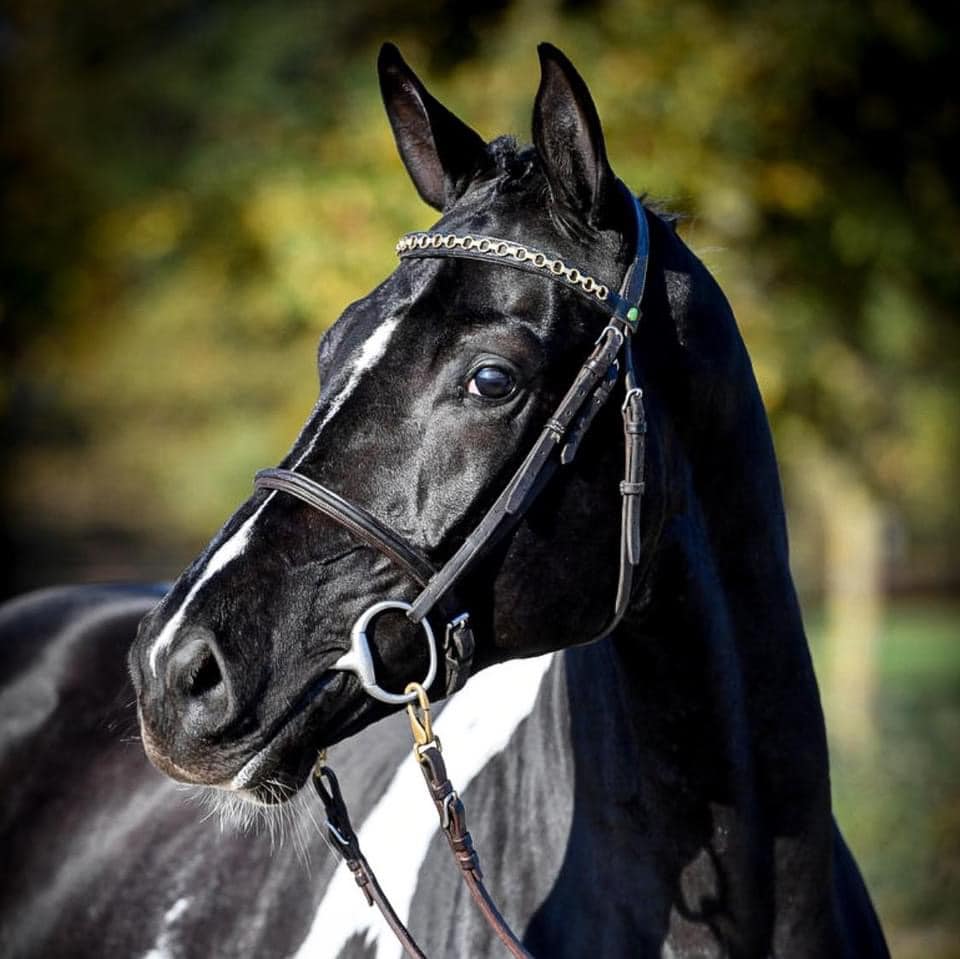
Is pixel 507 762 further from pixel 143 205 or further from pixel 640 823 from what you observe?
pixel 143 205

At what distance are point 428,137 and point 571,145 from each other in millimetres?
410

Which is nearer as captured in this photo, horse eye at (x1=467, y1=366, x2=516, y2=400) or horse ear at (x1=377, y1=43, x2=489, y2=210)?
horse eye at (x1=467, y1=366, x2=516, y2=400)

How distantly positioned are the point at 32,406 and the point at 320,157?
39.4ft

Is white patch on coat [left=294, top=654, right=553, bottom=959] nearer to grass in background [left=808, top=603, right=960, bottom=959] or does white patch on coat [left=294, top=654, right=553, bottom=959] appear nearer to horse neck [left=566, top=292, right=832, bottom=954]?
horse neck [left=566, top=292, right=832, bottom=954]

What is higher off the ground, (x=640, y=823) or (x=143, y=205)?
(x=143, y=205)

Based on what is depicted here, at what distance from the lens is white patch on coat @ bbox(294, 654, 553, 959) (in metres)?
2.25

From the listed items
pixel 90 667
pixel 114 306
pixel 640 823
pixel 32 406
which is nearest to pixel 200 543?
pixel 32 406

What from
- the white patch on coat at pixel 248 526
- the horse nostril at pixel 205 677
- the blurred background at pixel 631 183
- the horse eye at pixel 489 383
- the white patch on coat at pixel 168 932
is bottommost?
the white patch on coat at pixel 168 932

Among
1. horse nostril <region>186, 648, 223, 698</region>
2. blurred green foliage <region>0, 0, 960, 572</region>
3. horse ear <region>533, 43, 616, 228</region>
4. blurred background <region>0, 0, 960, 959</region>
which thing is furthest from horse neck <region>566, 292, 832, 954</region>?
blurred green foliage <region>0, 0, 960, 572</region>

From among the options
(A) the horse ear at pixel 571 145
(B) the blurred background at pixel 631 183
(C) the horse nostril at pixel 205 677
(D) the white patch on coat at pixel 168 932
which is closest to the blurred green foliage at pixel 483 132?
(B) the blurred background at pixel 631 183

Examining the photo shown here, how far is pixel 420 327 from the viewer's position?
184 centimetres

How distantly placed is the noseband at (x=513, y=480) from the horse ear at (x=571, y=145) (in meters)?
0.11

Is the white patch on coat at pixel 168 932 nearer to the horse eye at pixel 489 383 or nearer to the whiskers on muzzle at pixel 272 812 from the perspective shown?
the whiskers on muzzle at pixel 272 812

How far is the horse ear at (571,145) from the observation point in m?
1.84
